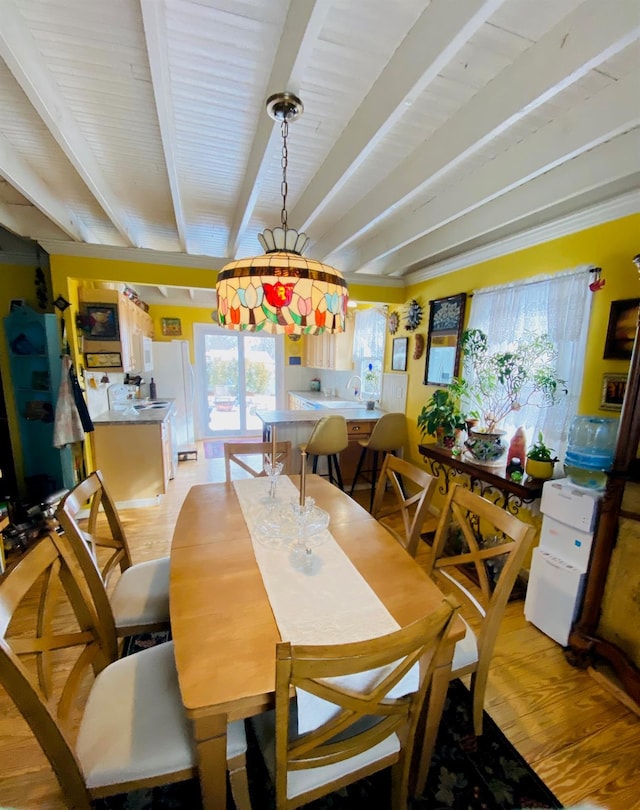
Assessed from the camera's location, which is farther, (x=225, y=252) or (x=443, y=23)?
(x=225, y=252)

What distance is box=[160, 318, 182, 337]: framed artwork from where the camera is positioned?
17.8ft

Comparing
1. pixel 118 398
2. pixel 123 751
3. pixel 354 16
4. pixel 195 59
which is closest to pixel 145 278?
pixel 118 398

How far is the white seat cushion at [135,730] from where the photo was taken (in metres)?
0.90

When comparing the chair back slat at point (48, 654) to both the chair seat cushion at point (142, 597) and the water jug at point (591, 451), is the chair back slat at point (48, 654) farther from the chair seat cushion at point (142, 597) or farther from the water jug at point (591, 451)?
the water jug at point (591, 451)

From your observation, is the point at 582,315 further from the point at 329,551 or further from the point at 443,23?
the point at 329,551

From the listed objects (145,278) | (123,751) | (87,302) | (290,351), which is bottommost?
(123,751)

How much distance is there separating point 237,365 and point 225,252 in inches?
111

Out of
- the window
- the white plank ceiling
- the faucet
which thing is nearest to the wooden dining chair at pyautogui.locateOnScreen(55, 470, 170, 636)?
the white plank ceiling

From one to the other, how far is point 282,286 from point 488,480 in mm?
1847

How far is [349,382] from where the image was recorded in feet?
16.3

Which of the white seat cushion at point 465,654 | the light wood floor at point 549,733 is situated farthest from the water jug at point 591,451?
the white seat cushion at point 465,654

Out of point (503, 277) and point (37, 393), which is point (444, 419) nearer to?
point (503, 277)

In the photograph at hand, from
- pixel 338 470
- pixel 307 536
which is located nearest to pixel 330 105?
pixel 307 536

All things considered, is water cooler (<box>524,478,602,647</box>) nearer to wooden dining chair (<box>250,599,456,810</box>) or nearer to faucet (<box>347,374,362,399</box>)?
wooden dining chair (<box>250,599,456,810</box>)
